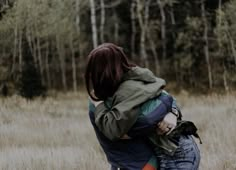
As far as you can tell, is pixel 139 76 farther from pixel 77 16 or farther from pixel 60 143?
pixel 77 16

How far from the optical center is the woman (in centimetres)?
283

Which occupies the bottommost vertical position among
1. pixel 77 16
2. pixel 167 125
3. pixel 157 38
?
pixel 157 38

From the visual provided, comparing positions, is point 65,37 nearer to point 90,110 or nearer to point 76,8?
point 76,8

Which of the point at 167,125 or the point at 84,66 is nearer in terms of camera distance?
the point at 167,125

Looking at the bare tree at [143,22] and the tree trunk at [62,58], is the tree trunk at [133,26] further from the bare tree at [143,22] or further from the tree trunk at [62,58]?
the tree trunk at [62,58]

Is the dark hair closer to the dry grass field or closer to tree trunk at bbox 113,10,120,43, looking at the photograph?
the dry grass field

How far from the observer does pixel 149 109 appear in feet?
9.44

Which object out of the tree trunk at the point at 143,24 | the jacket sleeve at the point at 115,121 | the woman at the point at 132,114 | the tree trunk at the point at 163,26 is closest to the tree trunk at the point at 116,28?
the tree trunk at the point at 143,24

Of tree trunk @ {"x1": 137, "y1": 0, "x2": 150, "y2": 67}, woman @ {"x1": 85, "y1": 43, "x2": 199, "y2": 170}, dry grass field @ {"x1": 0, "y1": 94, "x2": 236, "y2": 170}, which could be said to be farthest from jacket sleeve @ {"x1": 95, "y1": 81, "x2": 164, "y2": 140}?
tree trunk @ {"x1": 137, "y1": 0, "x2": 150, "y2": 67}

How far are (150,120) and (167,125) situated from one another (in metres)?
0.10

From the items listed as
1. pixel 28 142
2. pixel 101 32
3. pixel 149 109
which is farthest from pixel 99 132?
pixel 101 32

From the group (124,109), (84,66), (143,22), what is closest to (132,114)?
(124,109)

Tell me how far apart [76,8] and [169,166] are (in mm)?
23598

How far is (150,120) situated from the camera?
9.41 ft
